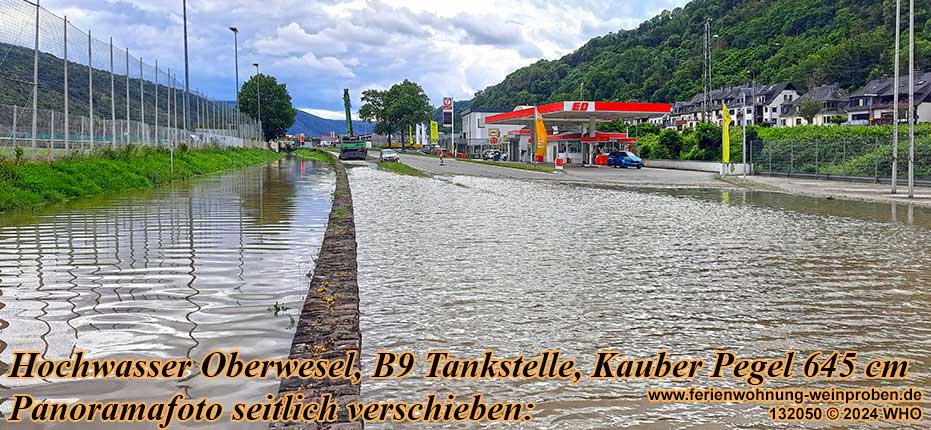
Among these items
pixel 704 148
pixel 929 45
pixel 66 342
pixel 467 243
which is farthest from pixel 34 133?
pixel 929 45

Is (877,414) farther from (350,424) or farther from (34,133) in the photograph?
(34,133)

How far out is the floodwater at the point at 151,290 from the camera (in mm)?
5047

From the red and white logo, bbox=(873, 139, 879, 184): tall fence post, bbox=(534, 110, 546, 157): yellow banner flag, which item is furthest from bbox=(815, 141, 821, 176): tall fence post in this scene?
bbox=(534, 110, 546, 157): yellow banner flag

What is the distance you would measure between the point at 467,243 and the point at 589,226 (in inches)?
148

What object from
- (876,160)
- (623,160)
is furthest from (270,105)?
(876,160)

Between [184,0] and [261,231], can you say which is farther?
[184,0]

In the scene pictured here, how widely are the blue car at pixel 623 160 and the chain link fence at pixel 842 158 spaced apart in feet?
37.7

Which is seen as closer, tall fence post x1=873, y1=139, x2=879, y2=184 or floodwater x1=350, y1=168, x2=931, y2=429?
floodwater x1=350, y1=168, x2=931, y2=429

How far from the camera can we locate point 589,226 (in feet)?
50.3

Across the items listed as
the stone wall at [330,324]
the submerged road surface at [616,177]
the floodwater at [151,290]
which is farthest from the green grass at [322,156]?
the stone wall at [330,324]

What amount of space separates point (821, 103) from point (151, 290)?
11311cm

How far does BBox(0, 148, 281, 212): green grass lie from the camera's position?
17.5m

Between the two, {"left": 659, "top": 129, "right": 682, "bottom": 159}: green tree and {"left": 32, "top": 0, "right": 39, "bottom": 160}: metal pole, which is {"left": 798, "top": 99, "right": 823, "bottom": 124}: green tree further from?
{"left": 32, "top": 0, "right": 39, "bottom": 160}: metal pole

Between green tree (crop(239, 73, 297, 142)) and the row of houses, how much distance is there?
58.1 metres
